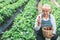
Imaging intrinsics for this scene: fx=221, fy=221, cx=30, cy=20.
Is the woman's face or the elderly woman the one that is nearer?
the woman's face

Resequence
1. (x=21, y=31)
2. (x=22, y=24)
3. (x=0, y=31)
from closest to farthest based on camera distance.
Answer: (x=21, y=31) < (x=22, y=24) < (x=0, y=31)

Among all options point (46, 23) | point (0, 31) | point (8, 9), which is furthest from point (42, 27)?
point (8, 9)

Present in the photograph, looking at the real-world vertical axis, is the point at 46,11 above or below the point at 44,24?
above

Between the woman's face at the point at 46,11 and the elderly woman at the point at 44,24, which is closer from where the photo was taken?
the woman's face at the point at 46,11

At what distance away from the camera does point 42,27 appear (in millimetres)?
5188

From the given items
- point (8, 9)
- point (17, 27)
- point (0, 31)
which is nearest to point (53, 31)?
point (17, 27)

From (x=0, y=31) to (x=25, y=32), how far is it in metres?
1.76

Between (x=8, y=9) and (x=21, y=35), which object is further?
(x=8, y=9)

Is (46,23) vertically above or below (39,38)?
above

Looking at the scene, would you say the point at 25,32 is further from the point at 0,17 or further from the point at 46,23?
the point at 0,17

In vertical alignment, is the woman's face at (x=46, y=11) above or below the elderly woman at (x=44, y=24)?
above

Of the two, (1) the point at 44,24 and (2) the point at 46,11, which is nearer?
(2) the point at 46,11

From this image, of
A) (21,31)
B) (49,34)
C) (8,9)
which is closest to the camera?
(49,34)

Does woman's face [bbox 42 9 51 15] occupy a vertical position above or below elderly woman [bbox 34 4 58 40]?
above
